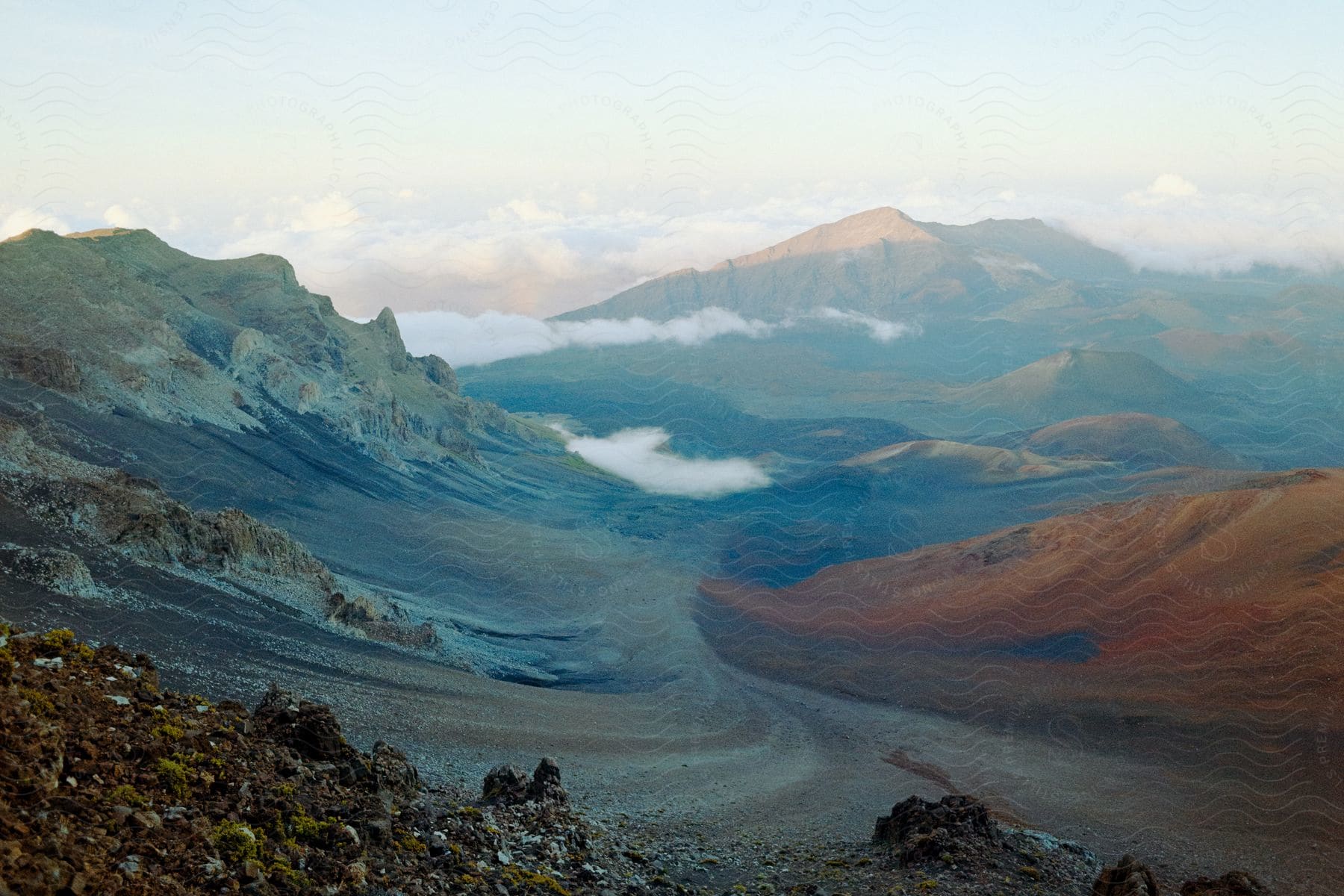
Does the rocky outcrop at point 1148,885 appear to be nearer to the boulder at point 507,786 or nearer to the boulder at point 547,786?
the boulder at point 547,786

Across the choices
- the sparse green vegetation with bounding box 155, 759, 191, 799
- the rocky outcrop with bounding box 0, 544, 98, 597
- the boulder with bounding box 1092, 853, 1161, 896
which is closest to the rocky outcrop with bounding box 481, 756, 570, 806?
the sparse green vegetation with bounding box 155, 759, 191, 799

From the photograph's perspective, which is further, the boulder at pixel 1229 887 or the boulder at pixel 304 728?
the boulder at pixel 1229 887

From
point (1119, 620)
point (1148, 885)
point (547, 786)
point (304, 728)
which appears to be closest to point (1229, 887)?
point (1148, 885)

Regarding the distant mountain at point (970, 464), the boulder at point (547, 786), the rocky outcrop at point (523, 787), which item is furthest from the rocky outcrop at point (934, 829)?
the distant mountain at point (970, 464)

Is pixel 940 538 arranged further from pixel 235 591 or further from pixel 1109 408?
pixel 1109 408

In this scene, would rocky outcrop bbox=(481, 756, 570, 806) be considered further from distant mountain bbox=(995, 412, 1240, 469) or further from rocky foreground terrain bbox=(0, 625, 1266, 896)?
distant mountain bbox=(995, 412, 1240, 469)

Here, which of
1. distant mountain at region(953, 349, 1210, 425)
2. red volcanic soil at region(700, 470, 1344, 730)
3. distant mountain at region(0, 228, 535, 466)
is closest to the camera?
red volcanic soil at region(700, 470, 1344, 730)

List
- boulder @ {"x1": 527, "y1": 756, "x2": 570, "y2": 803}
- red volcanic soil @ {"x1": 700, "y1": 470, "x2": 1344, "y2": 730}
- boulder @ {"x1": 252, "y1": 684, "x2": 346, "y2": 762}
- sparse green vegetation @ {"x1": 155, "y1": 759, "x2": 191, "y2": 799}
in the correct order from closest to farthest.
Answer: sparse green vegetation @ {"x1": 155, "y1": 759, "x2": 191, "y2": 799}, boulder @ {"x1": 252, "y1": 684, "x2": 346, "y2": 762}, boulder @ {"x1": 527, "y1": 756, "x2": 570, "y2": 803}, red volcanic soil @ {"x1": 700, "y1": 470, "x2": 1344, "y2": 730}

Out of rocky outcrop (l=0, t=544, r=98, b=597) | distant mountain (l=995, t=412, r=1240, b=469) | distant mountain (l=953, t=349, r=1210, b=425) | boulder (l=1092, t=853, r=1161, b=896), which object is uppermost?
distant mountain (l=953, t=349, r=1210, b=425)
